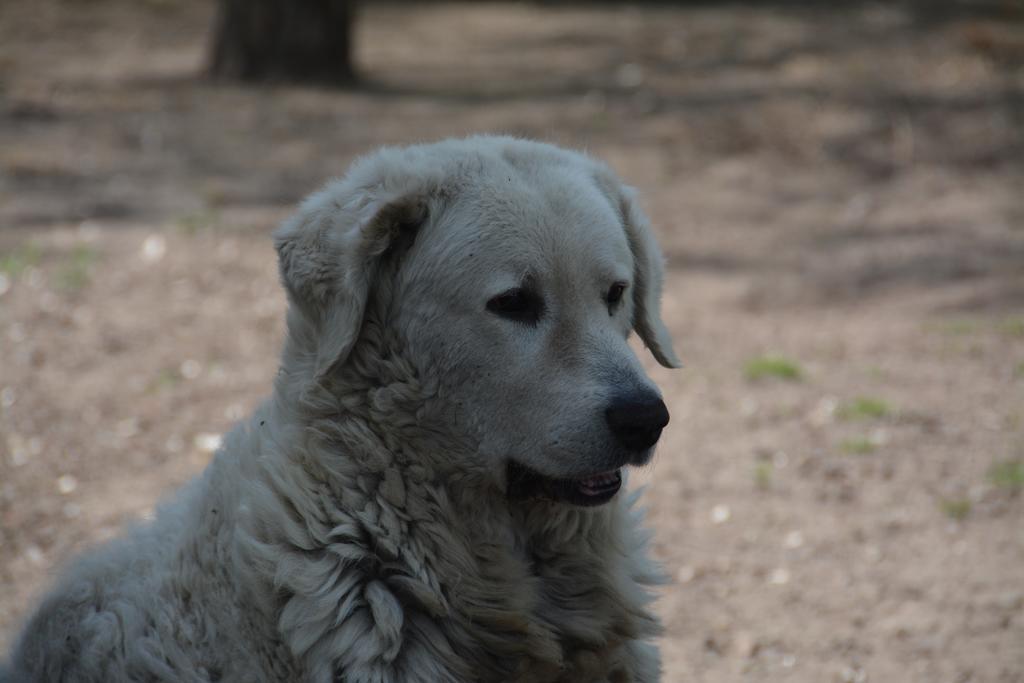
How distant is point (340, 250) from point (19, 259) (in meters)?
6.43

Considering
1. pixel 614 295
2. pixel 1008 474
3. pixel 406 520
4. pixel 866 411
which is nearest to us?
pixel 406 520

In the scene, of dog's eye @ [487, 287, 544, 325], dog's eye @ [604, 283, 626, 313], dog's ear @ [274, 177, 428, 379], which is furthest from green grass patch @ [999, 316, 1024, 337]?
dog's ear @ [274, 177, 428, 379]

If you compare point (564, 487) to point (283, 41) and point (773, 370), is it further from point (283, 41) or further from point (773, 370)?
point (283, 41)

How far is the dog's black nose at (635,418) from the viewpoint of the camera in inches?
126

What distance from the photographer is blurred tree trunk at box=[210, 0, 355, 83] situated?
1302 cm

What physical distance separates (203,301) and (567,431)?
5.84 meters

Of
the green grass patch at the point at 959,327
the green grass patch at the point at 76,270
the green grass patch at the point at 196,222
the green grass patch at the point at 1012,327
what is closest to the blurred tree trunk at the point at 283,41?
the green grass patch at the point at 196,222

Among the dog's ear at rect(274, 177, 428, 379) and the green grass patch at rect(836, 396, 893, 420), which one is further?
the green grass patch at rect(836, 396, 893, 420)

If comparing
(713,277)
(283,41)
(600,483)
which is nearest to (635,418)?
(600,483)

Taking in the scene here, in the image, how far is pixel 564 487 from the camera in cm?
334

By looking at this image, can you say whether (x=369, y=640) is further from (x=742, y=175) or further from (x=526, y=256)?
(x=742, y=175)

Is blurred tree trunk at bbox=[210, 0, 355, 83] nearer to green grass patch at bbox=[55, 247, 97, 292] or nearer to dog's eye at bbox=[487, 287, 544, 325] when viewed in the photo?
green grass patch at bbox=[55, 247, 97, 292]

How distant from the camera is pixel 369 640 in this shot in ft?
10.5

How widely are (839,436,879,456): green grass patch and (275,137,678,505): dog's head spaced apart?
11.4 ft
